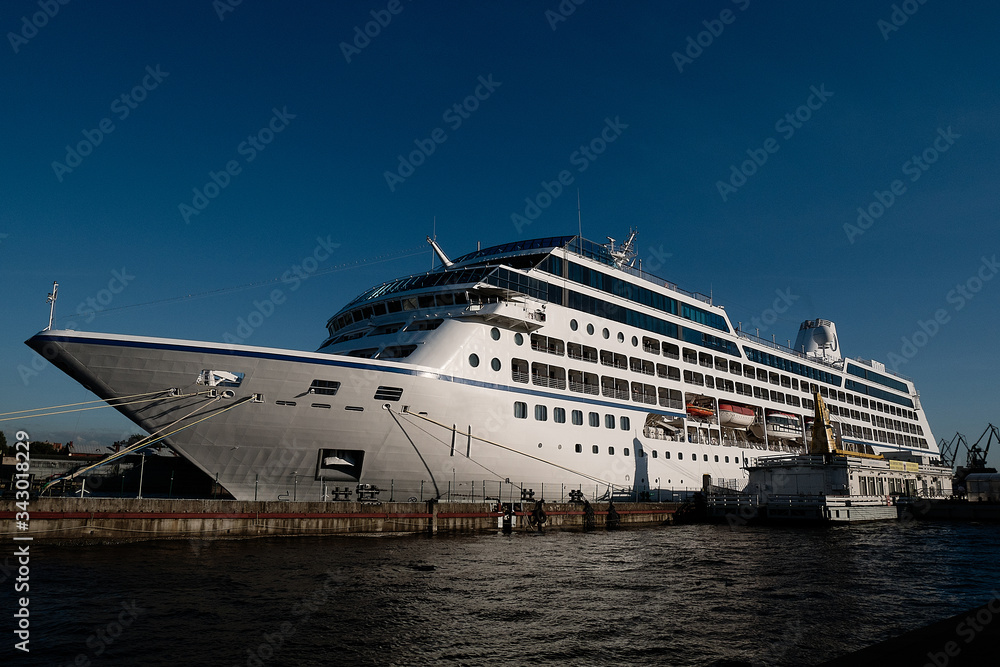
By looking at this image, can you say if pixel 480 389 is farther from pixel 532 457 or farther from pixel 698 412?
pixel 698 412

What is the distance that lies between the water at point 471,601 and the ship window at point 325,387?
5.32 m

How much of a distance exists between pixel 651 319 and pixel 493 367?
14.9 meters

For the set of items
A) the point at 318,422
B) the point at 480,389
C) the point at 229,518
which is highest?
the point at 480,389

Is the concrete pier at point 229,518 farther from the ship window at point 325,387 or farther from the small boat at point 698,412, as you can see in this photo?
the small boat at point 698,412

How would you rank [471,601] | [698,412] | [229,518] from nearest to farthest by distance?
1. [471,601]
2. [229,518]
3. [698,412]

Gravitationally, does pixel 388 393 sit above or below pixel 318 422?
above

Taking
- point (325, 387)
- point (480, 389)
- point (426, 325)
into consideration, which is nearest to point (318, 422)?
point (325, 387)

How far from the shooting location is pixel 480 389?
89.1 ft

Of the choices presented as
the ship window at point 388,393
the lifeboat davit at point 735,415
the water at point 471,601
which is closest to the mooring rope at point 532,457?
the ship window at point 388,393

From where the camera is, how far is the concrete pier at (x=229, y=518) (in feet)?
67.2

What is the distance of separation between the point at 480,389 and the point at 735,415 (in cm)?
2380

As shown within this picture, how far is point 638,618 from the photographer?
13.2 metres

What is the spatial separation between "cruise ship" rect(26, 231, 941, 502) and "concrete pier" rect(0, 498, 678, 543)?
825 millimetres

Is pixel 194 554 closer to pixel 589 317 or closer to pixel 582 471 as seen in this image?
pixel 582 471
